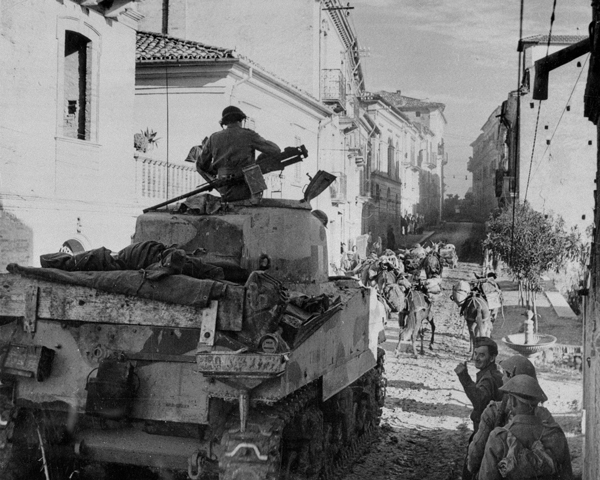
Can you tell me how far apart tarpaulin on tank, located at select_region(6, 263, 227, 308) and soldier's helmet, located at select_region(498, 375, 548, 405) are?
212 centimetres

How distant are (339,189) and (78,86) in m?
20.7

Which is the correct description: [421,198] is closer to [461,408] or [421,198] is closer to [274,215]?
[461,408]

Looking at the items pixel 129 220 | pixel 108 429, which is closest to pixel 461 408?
pixel 108 429

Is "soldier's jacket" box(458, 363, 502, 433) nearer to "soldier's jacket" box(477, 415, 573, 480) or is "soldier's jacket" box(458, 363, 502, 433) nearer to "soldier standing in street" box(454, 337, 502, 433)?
"soldier standing in street" box(454, 337, 502, 433)

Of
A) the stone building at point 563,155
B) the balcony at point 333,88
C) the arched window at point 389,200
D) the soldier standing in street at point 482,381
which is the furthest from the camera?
the arched window at point 389,200

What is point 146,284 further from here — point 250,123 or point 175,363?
point 250,123

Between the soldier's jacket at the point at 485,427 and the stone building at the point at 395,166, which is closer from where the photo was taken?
the soldier's jacket at the point at 485,427

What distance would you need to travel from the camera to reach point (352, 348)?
8.00 m

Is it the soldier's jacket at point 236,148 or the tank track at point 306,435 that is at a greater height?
the soldier's jacket at point 236,148

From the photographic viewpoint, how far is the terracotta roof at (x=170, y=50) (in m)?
→ 21.0

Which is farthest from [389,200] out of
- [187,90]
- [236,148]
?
[236,148]

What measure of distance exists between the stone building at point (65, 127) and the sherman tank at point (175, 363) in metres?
7.03

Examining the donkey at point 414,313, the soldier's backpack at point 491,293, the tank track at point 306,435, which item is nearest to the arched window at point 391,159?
the donkey at point 414,313

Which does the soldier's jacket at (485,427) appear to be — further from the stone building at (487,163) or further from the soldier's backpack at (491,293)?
the stone building at (487,163)
